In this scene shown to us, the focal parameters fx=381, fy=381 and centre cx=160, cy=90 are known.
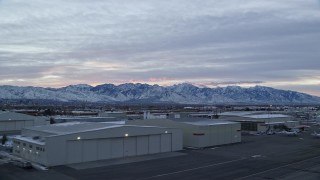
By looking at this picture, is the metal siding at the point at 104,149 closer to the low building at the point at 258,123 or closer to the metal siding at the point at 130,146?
the metal siding at the point at 130,146

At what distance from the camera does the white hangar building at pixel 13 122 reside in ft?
224

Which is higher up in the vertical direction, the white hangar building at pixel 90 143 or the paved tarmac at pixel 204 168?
the white hangar building at pixel 90 143

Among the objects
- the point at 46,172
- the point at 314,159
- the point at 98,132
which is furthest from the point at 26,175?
the point at 314,159

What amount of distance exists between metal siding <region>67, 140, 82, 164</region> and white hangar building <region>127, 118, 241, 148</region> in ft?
59.2

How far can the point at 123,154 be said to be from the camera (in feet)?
137

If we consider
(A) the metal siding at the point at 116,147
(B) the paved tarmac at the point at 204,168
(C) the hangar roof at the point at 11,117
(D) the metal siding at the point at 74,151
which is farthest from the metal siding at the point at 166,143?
(C) the hangar roof at the point at 11,117

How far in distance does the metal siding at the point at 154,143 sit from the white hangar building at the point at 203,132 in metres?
7.55

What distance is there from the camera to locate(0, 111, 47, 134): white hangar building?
68294 mm

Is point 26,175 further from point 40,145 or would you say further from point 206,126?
point 206,126

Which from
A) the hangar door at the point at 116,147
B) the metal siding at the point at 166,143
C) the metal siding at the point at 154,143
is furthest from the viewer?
the metal siding at the point at 166,143

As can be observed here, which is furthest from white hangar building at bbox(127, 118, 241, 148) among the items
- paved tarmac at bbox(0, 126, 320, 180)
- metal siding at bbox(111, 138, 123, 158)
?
metal siding at bbox(111, 138, 123, 158)

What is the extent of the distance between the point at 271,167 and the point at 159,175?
11919 mm

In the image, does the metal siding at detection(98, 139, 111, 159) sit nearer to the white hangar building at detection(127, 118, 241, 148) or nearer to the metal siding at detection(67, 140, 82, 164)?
the metal siding at detection(67, 140, 82, 164)

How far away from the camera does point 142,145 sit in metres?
43.6
